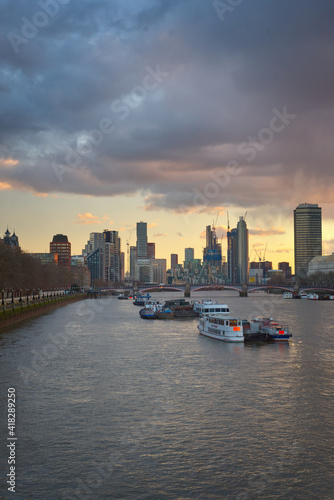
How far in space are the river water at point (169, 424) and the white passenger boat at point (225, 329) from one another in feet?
33.5

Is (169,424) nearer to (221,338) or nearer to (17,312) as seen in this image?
(221,338)

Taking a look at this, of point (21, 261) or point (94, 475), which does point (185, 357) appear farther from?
point (21, 261)

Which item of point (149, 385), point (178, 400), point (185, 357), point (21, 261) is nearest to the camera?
point (178, 400)

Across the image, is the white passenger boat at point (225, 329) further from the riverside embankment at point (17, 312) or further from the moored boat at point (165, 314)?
the moored boat at point (165, 314)

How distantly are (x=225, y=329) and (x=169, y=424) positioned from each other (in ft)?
129

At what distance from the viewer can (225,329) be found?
70062 mm

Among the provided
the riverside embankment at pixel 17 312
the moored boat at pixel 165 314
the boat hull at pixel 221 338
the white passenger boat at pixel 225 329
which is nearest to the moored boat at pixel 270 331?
the white passenger boat at pixel 225 329

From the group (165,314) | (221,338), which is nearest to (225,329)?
(221,338)

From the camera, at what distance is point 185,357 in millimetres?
55688

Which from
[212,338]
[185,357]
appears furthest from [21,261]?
[185,357]

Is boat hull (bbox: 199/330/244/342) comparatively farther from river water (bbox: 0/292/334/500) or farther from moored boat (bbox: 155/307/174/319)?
moored boat (bbox: 155/307/174/319)

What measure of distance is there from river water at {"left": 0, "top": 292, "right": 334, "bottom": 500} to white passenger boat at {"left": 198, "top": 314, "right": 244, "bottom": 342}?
10223mm

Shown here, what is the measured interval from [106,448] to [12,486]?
5788 mm

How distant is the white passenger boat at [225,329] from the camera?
69.1m
